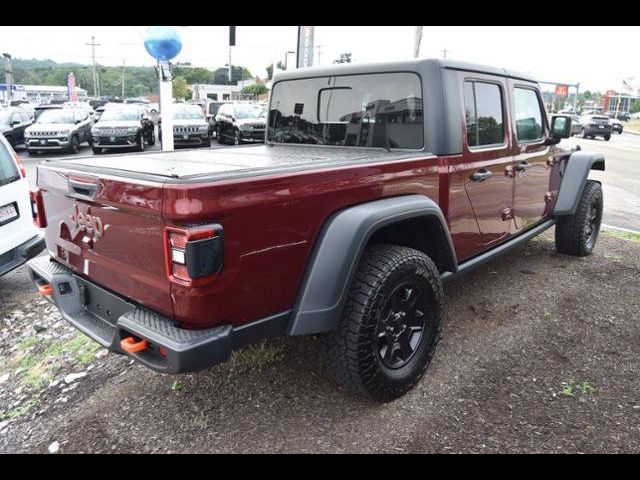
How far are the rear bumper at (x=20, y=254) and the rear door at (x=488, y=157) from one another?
3.78m

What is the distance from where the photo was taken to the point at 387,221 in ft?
8.43

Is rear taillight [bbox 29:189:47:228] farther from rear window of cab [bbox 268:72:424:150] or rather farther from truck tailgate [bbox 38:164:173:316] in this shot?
rear window of cab [bbox 268:72:424:150]

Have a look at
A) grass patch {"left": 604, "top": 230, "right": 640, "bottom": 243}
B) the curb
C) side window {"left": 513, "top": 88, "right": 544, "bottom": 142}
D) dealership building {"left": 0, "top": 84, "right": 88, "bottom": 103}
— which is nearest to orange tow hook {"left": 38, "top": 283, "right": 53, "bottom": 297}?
side window {"left": 513, "top": 88, "right": 544, "bottom": 142}

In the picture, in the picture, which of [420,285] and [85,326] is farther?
[420,285]

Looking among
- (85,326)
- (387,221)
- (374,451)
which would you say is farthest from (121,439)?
(387,221)

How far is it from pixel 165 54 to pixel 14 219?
3760 mm

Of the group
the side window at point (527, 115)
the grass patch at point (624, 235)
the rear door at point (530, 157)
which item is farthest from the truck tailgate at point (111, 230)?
the grass patch at point (624, 235)

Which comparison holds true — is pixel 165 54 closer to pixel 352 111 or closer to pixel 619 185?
pixel 352 111

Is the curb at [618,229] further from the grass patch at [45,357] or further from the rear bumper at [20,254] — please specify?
the rear bumper at [20,254]

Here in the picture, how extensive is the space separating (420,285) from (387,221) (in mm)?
470

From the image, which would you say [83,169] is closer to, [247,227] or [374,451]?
[247,227]

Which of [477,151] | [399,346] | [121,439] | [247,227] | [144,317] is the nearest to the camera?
[247,227]

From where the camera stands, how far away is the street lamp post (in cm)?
696
